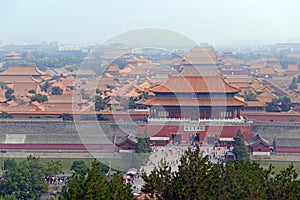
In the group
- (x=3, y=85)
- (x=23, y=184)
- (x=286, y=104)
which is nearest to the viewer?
(x=23, y=184)

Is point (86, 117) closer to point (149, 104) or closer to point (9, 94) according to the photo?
point (149, 104)

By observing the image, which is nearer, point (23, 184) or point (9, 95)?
point (23, 184)

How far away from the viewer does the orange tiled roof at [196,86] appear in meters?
19.7

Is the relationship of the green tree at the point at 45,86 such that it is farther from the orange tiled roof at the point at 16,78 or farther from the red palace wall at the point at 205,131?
the red palace wall at the point at 205,131

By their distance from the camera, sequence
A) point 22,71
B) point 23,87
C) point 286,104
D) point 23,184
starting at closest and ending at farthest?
1. point 23,184
2. point 286,104
3. point 23,87
4. point 22,71

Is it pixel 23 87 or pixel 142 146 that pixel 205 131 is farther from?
pixel 23 87

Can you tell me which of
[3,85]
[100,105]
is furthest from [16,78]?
[100,105]

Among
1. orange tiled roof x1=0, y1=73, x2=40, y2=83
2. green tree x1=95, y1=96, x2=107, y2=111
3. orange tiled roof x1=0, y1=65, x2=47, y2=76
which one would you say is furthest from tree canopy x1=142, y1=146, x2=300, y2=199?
orange tiled roof x1=0, y1=65, x2=47, y2=76

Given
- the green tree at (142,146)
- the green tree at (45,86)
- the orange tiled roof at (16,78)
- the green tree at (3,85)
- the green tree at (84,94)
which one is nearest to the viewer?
the green tree at (142,146)

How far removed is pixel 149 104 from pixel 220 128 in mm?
2844

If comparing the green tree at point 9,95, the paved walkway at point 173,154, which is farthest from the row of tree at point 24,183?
the green tree at point 9,95

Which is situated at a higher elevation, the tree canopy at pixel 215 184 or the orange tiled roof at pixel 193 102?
the tree canopy at pixel 215 184

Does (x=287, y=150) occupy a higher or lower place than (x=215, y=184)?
lower

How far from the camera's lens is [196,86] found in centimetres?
1986
